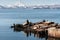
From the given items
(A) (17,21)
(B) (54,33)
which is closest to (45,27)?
(B) (54,33)

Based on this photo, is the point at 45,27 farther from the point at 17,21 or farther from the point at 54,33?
the point at 17,21

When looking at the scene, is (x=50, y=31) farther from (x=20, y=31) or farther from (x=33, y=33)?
(x=20, y=31)

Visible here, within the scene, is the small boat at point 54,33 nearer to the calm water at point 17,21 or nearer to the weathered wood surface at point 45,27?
the weathered wood surface at point 45,27

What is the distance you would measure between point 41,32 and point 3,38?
376cm

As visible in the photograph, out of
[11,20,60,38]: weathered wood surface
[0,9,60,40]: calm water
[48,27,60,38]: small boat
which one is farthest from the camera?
[0,9,60,40]: calm water

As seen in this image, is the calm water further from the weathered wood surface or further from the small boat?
the small boat

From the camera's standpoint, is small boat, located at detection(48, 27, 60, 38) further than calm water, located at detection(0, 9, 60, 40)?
No

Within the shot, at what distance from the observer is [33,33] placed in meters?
30.2

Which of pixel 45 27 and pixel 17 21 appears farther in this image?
pixel 17 21

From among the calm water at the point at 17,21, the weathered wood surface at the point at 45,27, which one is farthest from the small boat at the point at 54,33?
the calm water at the point at 17,21

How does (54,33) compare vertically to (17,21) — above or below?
above

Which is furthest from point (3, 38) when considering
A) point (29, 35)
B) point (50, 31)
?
point (50, 31)

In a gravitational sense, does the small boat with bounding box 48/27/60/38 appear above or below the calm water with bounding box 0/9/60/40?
above

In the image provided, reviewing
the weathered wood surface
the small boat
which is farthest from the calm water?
the small boat
